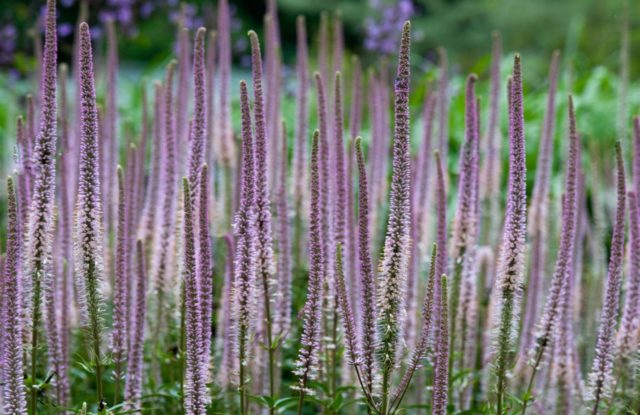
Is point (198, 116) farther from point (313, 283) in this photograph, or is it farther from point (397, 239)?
point (397, 239)

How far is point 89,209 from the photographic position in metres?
2.61

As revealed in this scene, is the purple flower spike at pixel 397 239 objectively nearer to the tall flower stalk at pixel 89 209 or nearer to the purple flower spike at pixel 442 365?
the purple flower spike at pixel 442 365

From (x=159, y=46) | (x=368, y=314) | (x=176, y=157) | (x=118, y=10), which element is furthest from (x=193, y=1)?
(x=368, y=314)

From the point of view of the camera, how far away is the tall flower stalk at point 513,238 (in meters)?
2.55

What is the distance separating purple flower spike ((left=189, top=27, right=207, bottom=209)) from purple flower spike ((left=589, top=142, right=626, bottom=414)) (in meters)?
1.38

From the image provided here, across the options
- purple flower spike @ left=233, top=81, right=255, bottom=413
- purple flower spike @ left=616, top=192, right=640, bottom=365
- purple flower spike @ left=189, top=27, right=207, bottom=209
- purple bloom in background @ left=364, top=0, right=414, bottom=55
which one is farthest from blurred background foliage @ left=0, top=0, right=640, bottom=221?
purple flower spike @ left=233, top=81, right=255, bottom=413

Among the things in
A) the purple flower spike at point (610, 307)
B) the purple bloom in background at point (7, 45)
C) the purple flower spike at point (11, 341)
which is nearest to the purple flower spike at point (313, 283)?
the purple flower spike at point (11, 341)

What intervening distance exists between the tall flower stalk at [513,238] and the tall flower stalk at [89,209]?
1.20 meters

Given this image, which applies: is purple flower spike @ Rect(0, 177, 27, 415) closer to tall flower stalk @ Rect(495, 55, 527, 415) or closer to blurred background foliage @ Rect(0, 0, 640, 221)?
tall flower stalk @ Rect(495, 55, 527, 415)

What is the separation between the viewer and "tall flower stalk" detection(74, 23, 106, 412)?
2490mm

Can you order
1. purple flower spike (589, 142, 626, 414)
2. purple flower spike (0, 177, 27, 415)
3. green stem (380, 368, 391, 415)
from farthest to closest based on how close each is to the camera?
purple flower spike (589, 142, 626, 414) < green stem (380, 368, 391, 415) < purple flower spike (0, 177, 27, 415)

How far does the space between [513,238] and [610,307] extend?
51 cm

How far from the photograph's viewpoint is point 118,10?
30.2ft

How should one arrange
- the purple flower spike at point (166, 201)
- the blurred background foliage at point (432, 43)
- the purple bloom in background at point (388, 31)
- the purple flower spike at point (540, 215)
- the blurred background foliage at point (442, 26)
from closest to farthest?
the purple flower spike at point (166, 201), the purple flower spike at point (540, 215), the blurred background foliage at point (432, 43), the purple bloom in background at point (388, 31), the blurred background foliage at point (442, 26)
